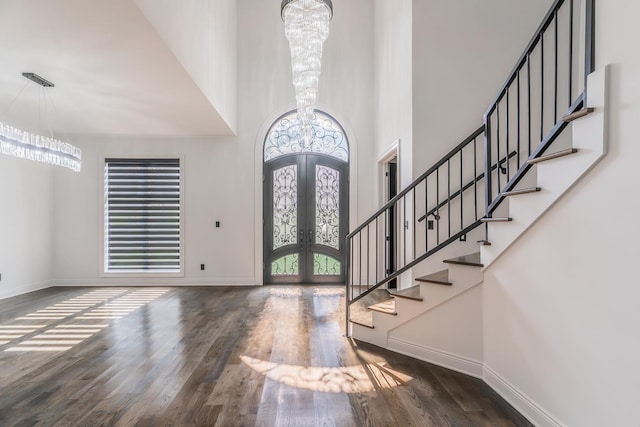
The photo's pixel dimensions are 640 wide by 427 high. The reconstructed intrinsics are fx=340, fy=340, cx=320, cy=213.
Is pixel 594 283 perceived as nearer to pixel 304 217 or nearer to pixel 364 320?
pixel 364 320

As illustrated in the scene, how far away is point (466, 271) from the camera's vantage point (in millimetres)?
2674

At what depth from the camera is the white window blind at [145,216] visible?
20.4 feet

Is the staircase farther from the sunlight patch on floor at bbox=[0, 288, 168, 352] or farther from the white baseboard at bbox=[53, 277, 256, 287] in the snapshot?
the white baseboard at bbox=[53, 277, 256, 287]

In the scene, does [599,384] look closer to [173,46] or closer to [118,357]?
[118,357]

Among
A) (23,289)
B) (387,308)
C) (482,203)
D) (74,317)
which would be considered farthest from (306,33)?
(23,289)

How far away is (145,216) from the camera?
6.23 metres

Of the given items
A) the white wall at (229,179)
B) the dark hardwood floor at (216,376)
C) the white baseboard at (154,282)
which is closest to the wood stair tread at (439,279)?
the dark hardwood floor at (216,376)

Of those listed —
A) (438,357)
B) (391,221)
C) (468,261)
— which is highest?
(391,221)

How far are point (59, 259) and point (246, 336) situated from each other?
4.75 metres

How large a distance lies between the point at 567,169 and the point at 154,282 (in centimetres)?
633

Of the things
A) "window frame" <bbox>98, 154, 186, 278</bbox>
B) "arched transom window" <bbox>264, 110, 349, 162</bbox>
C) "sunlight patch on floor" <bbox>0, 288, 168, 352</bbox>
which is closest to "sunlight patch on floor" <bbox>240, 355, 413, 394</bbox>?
"sunlight patch on floor" <bbox>0, 288, 168, 352</bbox>

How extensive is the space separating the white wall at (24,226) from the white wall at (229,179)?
19cm

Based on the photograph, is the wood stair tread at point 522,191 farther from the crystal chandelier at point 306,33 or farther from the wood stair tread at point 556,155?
the crystal chandelier at point 306,33

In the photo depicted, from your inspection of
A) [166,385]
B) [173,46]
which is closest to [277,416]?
[166,385]
